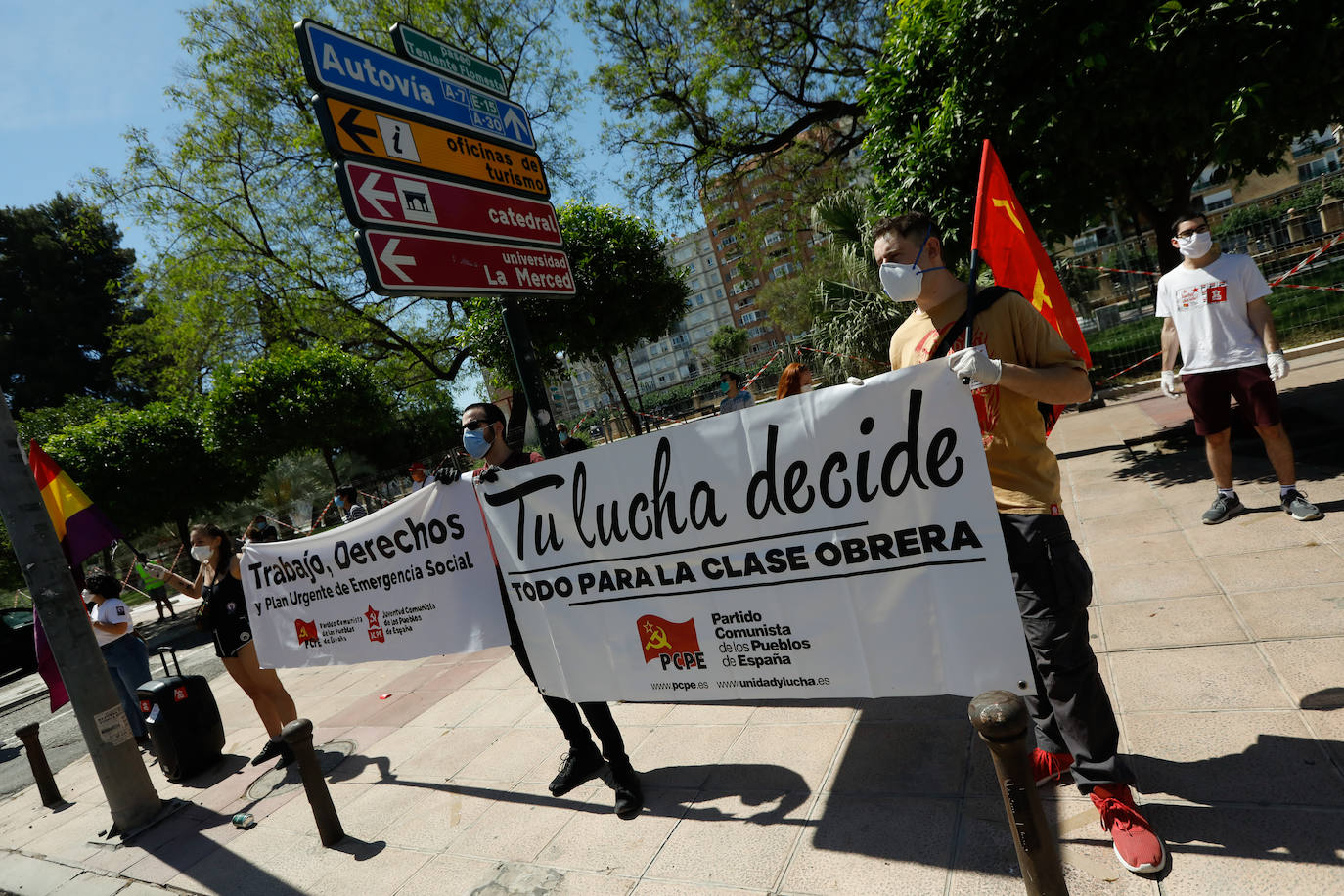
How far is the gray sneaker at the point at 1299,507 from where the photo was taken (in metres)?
4.29

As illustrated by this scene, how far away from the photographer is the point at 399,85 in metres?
3.58

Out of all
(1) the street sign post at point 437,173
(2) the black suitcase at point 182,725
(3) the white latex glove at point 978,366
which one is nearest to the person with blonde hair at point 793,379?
(1) the street sign post at point 437,173

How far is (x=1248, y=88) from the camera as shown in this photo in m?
4.75

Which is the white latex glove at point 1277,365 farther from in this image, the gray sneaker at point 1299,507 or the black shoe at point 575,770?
the black shoe at point 575,770

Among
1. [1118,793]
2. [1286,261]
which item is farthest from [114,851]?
[1286,261]

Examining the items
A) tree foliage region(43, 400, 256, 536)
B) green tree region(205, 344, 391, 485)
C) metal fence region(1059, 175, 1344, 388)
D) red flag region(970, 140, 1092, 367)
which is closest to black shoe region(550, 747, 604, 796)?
red flag region(970, 140, 1092, 367)

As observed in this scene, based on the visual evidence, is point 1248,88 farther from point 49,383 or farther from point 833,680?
point 49,383

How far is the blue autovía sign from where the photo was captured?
3.20m

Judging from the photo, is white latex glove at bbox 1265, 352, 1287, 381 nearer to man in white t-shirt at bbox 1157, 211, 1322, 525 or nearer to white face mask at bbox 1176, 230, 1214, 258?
man in white t-shirt at bbox 1157, 211, 1322, 525

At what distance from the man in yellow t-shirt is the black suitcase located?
5984 mm

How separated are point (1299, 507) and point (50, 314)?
148 ft

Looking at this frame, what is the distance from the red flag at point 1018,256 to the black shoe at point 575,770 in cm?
300

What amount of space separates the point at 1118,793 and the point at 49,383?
43842 mm

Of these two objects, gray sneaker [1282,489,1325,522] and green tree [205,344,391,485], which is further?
green tree [205,344,391,485]
